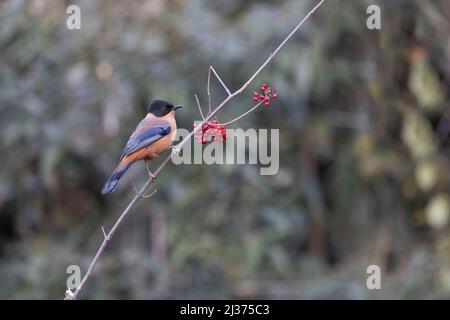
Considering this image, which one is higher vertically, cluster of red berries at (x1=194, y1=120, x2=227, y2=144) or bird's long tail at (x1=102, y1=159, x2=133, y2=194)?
cluster of red berries at (x1=194, y1=120, x2=227, y2=144)

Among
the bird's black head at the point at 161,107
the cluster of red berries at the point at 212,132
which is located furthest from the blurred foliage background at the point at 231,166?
the cluster of red berries at the point at 212,132

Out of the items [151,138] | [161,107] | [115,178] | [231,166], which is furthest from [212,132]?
[231,166]

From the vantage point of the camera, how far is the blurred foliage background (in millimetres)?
7184

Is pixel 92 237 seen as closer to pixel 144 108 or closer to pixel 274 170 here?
pixel 144 108

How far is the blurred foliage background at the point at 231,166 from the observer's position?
7.18 m

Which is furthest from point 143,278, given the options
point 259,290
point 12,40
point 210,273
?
point 12,40

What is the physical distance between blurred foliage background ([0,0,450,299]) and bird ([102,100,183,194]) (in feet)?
5.18

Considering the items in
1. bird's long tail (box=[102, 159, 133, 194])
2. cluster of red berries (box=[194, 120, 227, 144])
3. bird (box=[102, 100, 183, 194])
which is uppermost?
bird (box=[102, 100, 183, 194])

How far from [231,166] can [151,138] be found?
1937 millimetres

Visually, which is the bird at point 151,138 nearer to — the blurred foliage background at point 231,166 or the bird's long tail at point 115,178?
the bird's long tail at point 115,178

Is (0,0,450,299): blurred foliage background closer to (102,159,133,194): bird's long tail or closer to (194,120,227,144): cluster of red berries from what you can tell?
(102,159,133,194): bird's long tail

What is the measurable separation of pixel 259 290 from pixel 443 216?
71.2 inches

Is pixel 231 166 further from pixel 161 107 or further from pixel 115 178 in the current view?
pixel 115 178

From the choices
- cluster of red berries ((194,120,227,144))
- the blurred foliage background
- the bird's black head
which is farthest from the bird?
the blurred foliage background
